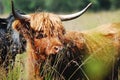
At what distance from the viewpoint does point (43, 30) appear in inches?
379

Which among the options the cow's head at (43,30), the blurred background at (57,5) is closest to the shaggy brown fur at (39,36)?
the cow's head at (43,30)

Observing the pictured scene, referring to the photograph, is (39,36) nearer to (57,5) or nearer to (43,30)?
(43,30)

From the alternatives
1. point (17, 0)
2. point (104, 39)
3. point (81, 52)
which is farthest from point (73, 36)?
point (17, 0)

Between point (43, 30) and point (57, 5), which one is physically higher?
point (43, 30)

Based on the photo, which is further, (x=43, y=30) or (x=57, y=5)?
(x=57, y=5)

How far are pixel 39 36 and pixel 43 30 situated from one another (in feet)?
0.38

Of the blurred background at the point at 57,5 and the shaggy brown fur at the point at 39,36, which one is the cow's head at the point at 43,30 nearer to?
the shaggy brown fur at the point at 39,36

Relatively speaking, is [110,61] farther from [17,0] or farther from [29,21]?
[17,0]

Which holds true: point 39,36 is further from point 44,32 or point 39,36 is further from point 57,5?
point 57,5

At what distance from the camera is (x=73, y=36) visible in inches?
409

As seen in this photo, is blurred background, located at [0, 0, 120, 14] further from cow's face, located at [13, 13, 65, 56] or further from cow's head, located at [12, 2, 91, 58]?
cow's face, located at [13, 13, 65, 56]

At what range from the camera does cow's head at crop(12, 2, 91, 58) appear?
30.7 ft

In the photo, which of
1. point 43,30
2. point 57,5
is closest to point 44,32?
point 43,30

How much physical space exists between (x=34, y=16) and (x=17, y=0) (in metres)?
54.1
